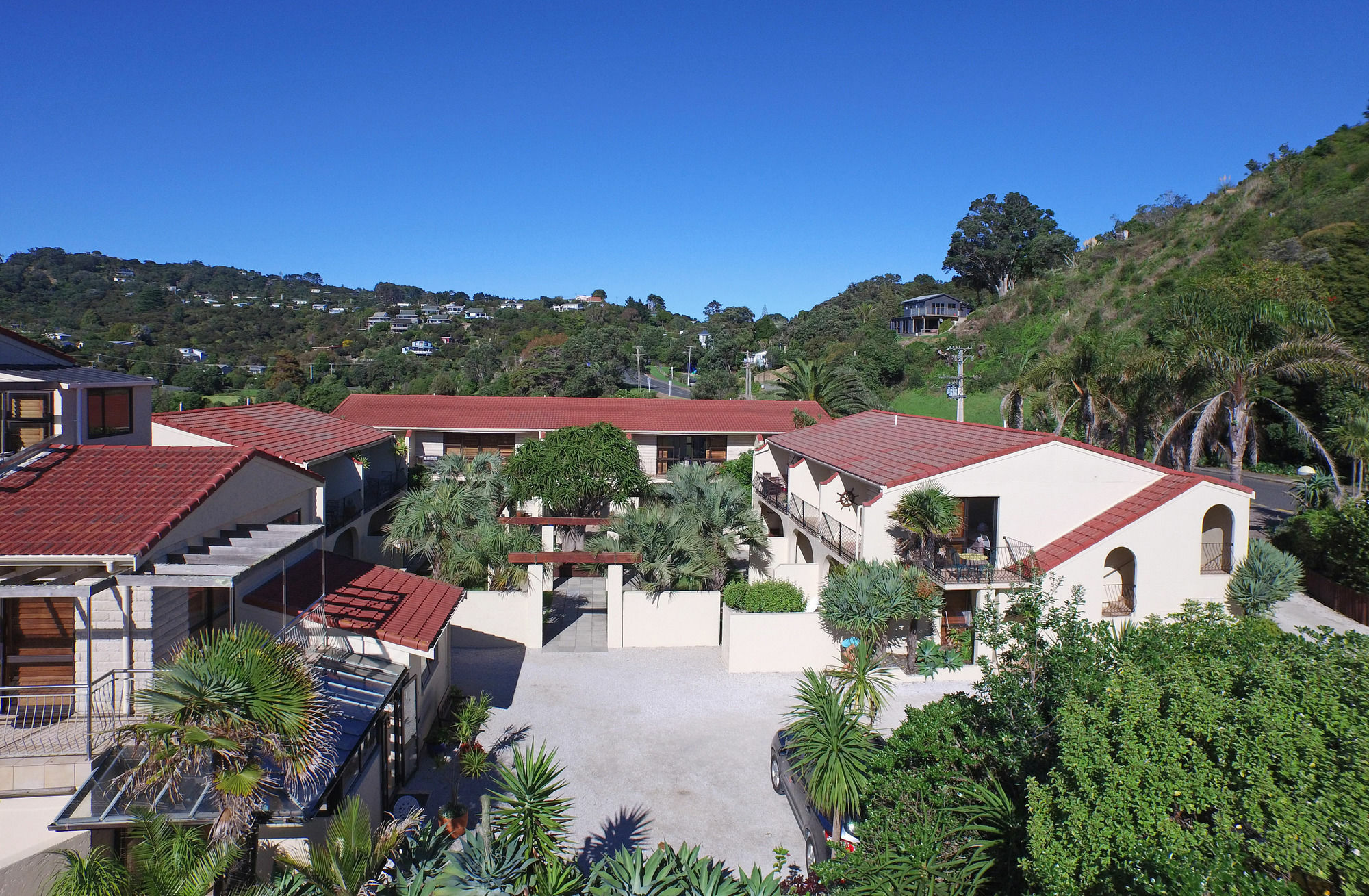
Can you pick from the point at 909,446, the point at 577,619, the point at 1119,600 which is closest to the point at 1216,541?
the point at 1119,600

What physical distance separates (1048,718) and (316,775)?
8.20m

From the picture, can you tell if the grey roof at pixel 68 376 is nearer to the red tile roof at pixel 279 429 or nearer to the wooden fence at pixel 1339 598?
the red tile roof at pixel 279 429

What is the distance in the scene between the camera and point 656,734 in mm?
15609

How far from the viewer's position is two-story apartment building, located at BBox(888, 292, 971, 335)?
82688 millimetres

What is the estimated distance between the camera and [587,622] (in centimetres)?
2219

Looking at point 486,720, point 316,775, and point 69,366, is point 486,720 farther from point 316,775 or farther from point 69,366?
point 69,366

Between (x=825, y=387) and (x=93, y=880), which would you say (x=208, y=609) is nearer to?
(x=93, y=880)

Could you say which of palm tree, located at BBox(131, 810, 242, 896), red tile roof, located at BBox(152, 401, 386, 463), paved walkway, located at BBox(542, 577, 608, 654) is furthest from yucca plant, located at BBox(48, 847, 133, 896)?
paved walkway, located at BBox(542, 577, 608, 654)

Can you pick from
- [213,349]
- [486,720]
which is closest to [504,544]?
[486,720]

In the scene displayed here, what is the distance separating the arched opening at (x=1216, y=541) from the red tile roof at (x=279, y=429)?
22.7m

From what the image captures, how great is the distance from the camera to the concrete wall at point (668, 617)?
20531mm

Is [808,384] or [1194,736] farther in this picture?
[808,384]

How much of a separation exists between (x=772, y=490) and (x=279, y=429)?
1656cm

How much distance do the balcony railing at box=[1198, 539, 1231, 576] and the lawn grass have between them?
30443 millimetres
